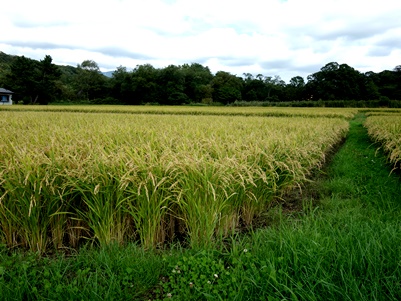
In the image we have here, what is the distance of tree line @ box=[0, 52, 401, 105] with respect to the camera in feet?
168

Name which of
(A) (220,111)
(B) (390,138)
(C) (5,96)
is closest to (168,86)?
(C) (5,96)

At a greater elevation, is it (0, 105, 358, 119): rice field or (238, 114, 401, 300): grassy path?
(0, 105, 358, 119): rice field

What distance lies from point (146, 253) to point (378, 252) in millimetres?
1820

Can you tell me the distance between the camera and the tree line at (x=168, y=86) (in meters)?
51.2

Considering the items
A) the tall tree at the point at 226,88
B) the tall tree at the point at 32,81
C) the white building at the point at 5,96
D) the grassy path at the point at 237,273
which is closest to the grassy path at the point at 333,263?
the grassy path at the point at 237,273

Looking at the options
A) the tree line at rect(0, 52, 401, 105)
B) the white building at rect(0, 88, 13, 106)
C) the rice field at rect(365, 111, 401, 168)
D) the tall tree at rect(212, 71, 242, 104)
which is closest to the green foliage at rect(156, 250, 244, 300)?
the rice field at rect(365, 111, 401, 168)

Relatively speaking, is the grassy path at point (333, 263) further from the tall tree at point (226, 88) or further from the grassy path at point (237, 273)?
the tall tree at point (226, 88)

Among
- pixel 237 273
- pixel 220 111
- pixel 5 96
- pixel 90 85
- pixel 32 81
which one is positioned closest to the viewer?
pixel 237 273

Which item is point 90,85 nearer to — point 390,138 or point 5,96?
point 5,96

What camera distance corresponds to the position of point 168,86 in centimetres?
6003

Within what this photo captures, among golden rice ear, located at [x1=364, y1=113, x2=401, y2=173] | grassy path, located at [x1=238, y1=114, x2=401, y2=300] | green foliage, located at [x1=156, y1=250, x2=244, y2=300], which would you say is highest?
golden rice ear, located at [x1=364, y1=113, x2=401, y2=173]

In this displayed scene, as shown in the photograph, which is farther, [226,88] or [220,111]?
[226,88]

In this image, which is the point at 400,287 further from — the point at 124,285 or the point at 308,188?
the point at 308,188

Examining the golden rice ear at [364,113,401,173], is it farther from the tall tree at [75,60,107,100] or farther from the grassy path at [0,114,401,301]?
the tall tree at [75,60,107,100]
